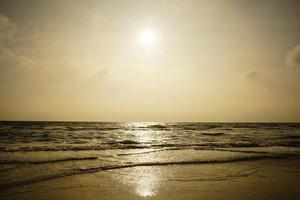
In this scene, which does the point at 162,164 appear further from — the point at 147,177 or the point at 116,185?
the point at 116,185

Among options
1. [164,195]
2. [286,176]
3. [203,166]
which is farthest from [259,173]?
[164,195]

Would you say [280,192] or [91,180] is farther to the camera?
[91,180]

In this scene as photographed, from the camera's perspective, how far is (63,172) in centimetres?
762

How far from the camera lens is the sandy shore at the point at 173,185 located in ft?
17.6

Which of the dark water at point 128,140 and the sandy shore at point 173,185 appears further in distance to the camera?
the dark water at point 128,140

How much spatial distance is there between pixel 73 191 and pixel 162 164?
160 inches

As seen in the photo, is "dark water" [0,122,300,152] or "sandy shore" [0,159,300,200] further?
"dark water" [0,122,300,152]

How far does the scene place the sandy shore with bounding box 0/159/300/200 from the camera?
5.37 metres

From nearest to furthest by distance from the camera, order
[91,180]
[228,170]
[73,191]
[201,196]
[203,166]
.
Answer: [201,196] → [73,191] → [91,180] → [228,170] → [203,166]

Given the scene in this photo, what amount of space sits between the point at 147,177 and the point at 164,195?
1.75 metres

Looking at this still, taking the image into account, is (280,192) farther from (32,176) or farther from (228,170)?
(32,176)

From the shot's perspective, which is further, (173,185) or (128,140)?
(128,140)

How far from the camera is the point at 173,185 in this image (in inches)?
242

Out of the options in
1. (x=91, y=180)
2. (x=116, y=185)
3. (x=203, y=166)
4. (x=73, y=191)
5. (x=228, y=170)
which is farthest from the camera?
(x=203, y=166)
